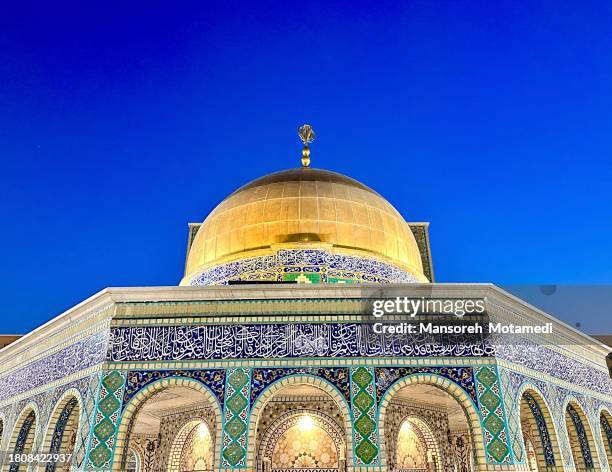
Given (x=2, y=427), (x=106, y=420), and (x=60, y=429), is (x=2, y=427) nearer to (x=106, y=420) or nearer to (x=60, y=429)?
(x=60, y=429)

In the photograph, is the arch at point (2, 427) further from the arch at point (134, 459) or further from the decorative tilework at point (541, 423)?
the decorative tilework at point (541, 423)

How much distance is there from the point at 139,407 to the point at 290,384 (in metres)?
1.57

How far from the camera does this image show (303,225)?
25.1ft

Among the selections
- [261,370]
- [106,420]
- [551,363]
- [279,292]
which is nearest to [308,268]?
[279,292]

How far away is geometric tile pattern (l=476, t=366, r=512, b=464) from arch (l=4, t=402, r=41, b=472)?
5.20 meters

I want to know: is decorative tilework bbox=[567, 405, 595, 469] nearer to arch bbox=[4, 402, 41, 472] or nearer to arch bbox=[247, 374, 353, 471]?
arch bbox=[247, 374, 353, 471]

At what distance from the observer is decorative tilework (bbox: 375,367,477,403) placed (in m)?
5.22

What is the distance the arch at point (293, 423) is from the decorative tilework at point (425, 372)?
1.61 m

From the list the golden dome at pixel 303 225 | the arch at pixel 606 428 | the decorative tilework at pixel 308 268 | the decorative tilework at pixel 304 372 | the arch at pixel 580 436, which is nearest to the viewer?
the decorative tilework at pixel 304 372

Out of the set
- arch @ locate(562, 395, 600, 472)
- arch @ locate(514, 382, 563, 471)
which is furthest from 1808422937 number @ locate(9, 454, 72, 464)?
arch @ locate(562, 395, 600, 472)

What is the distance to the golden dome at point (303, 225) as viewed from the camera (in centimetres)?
760

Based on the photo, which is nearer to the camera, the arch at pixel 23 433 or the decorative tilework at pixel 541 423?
the decorative tilework at pixel 541 423

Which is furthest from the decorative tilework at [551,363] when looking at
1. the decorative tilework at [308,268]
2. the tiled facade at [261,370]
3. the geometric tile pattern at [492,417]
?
the decorative tilework at [308,268]

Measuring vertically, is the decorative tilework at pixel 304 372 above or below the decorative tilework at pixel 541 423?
above
